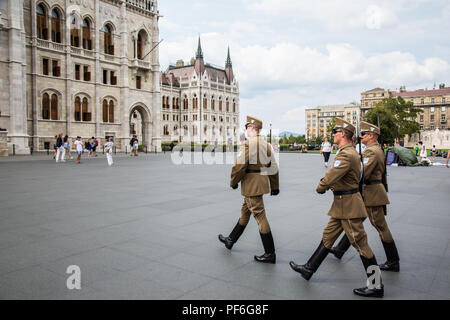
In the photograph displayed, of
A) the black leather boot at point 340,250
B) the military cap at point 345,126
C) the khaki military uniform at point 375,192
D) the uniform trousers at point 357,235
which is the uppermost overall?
the military cap at point 345,126

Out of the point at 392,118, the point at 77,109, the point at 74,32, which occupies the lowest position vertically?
the point at 77,109

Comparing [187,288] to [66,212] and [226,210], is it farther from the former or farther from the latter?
[66,212]

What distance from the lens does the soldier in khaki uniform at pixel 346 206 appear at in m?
3.80

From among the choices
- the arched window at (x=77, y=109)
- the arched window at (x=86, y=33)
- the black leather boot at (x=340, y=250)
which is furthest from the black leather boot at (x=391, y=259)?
the arched window at (x=86, y=33)

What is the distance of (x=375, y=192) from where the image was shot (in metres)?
4.36

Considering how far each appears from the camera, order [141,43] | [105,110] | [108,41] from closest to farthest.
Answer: [105,110] < [108,41] < [141,43]

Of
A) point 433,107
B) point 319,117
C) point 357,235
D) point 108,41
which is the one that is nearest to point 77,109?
point 108,41

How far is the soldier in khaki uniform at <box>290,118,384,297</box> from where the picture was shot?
12.5 feet

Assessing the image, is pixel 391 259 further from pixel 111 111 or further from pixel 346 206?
pixel 111 111

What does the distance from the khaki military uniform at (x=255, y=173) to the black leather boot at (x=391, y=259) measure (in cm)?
150

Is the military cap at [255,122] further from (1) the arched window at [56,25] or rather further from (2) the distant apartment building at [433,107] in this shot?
(2) the distant apartment building at [433,107]

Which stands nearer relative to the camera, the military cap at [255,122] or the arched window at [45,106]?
the military cap at [255,122]

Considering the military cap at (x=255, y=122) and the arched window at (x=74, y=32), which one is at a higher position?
the arched window at (x=74, y=32)

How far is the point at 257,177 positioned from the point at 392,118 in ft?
259
